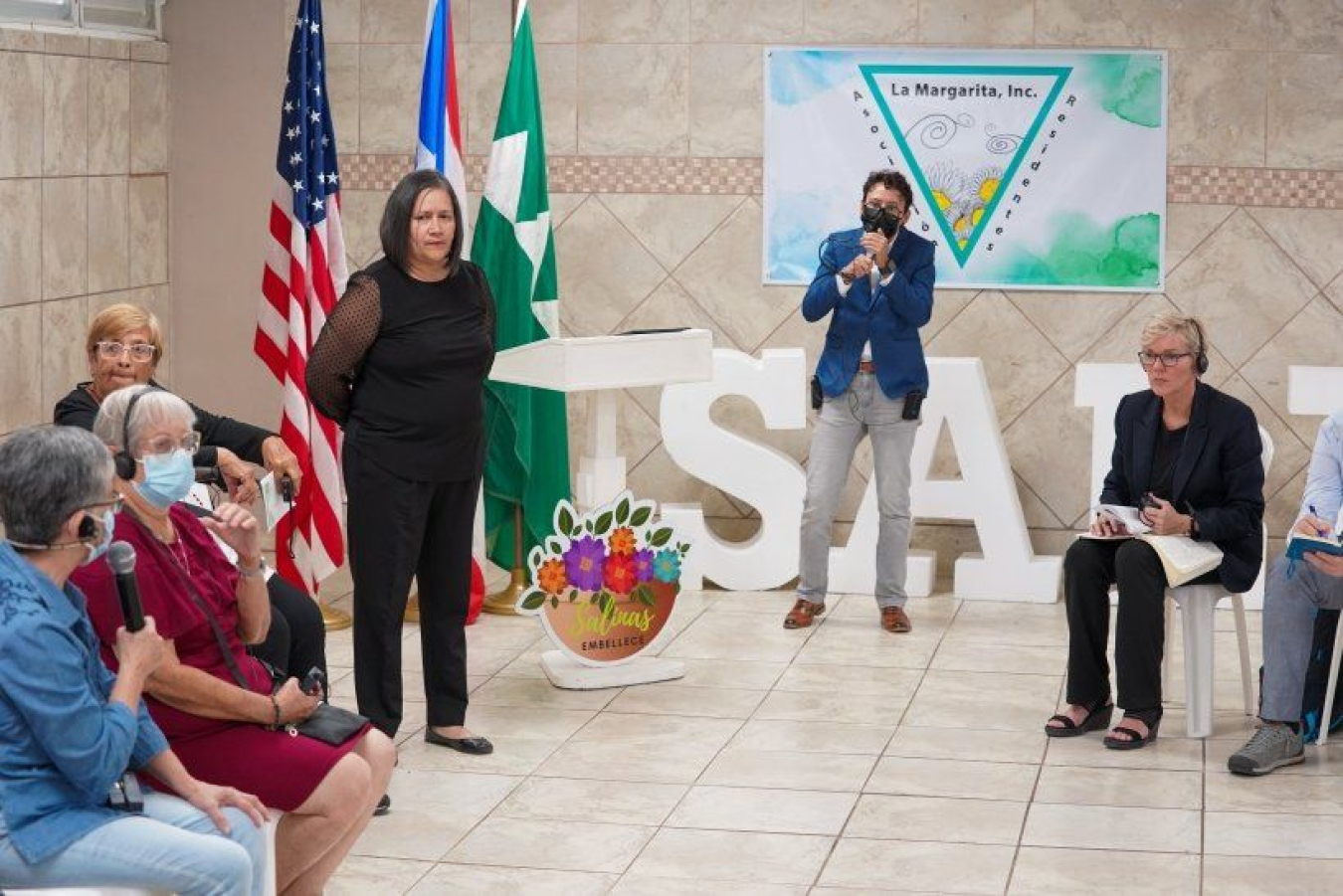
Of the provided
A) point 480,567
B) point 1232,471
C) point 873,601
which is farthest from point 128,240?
point 1232,471

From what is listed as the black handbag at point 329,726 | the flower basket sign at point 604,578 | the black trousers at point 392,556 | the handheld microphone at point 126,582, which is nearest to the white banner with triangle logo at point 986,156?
the flower basket sign at point 604,578

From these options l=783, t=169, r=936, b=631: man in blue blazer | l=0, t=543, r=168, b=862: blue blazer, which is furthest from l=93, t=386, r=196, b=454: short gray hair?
l=783, t=169, r=936, b=631: man in blue blazer

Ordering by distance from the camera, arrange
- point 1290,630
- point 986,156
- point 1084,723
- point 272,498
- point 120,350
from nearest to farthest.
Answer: point 272,498
point 120,350
point 1290,630
point 1084,723
point 986,156

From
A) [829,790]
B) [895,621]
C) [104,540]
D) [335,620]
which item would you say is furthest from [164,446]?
[895,621]

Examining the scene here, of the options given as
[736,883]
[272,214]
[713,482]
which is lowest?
[736,883]

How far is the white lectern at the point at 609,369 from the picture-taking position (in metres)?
6.12

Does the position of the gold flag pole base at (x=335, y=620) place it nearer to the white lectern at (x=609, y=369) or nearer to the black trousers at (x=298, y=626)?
the white lectern at (x=609, y=369)

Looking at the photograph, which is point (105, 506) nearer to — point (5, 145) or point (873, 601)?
point (5, 145)

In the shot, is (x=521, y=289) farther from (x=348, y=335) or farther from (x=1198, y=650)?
(x=1198, y=650)

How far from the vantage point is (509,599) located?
23.9 ft

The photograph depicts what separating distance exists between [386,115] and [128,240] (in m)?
1.17

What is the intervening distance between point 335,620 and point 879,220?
2318 mm

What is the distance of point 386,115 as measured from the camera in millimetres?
8156

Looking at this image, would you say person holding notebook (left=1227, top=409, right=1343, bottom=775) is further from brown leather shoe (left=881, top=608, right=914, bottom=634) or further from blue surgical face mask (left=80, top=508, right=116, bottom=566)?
blue surgical face mask (left=80, top=508, right=116, bottom=566)
